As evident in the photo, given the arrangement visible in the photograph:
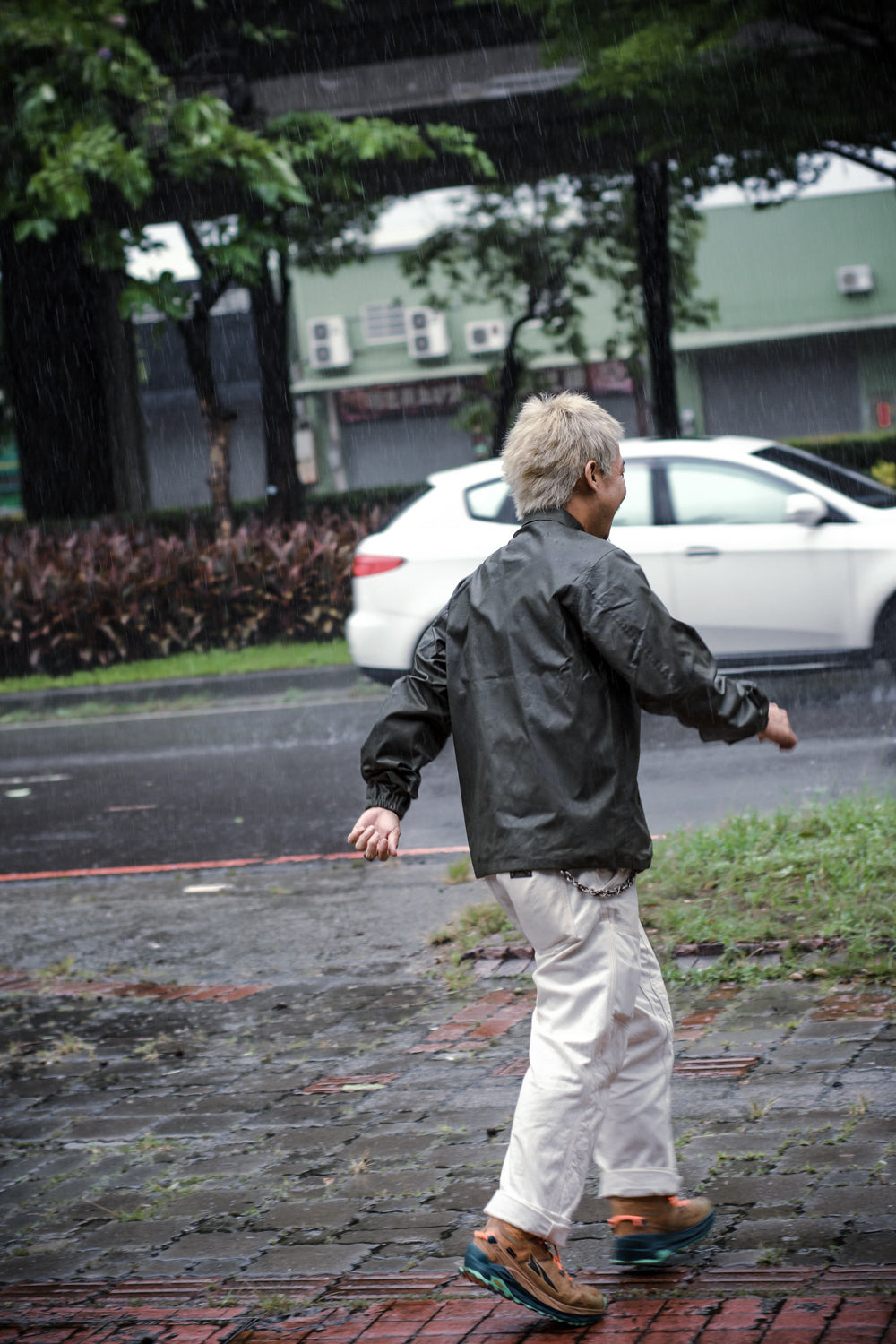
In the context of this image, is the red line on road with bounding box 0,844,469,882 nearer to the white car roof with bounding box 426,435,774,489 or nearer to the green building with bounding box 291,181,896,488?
the white car roof with bounding box 426,435,774,489

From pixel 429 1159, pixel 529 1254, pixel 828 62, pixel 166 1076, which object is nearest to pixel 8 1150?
pixel 166 1076

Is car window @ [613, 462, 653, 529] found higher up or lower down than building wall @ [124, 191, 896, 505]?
lower down

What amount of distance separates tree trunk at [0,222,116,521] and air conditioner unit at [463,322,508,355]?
19785 millimetres

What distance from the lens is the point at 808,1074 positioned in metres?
3.76

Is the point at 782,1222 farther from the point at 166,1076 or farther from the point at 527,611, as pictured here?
the point at 166,1076

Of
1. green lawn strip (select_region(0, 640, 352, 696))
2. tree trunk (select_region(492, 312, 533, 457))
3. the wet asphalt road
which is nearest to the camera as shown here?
the wet asphalt road

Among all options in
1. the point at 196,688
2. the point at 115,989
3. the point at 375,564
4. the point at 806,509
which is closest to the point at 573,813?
the point at 115,989

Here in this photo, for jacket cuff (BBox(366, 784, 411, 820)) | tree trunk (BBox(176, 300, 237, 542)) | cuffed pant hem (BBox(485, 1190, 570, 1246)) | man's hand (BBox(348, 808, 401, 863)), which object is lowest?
cuffed pant hem (BBox(485, 1190, 570, 1246))

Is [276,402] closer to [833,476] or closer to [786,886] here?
[833,476]

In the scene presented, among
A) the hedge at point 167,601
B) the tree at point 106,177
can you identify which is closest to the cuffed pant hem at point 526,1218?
the tree at point 106,177

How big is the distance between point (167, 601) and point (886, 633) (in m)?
7.81

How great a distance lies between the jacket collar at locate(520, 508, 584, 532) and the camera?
295 centimetres

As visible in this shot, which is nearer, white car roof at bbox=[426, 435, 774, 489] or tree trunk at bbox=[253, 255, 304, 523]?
white car roof at bbox=[426, 435, 774, 489]

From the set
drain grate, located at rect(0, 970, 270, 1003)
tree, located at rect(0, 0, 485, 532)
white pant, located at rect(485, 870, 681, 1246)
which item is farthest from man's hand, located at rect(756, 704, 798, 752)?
tree, located at rect(0, 0, 485, 532)
